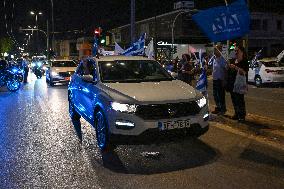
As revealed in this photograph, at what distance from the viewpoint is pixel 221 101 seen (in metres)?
11.0

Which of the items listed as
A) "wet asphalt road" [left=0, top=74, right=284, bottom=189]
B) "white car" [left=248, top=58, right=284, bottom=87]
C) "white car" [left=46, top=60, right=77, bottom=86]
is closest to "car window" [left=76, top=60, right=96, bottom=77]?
"wet asphalt road" [left=0, top=74, right=284, bottom=189]

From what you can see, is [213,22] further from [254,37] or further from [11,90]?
[254,37]

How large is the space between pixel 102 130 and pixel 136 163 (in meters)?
1.12

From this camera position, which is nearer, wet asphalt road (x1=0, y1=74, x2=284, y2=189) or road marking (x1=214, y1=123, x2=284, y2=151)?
wet asphalt road (x1=0, y1=74, x2=284, y2=189)

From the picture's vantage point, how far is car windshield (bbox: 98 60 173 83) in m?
8.44

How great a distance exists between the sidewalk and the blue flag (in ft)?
6.17

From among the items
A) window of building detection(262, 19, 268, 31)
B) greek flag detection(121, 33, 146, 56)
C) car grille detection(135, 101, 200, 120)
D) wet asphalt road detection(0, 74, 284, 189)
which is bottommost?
wet asphalt road detection(0, 74, 284, 189)

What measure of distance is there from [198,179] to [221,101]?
17.3ft

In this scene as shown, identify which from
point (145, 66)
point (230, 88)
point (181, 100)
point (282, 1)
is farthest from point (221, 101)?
point (282, 1)

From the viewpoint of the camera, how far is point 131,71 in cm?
872

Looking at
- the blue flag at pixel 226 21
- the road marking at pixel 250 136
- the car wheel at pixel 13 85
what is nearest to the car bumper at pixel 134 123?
the road marking at pixel 250 136

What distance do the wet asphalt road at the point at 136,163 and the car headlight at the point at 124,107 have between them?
790 millimetres

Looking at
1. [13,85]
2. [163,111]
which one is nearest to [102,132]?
[163,111]

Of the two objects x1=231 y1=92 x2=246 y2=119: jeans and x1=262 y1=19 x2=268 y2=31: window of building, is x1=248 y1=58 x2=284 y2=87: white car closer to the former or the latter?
x1=231 y1=92 x2=246 y2=119: jeans
